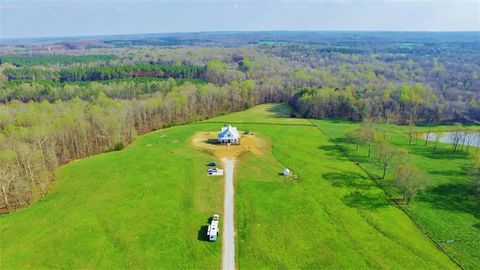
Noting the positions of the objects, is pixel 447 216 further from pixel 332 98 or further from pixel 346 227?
pixel 332 98

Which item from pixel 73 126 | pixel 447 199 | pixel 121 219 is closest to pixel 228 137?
pixel 121 219

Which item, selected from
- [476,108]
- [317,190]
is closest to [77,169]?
[317,190]

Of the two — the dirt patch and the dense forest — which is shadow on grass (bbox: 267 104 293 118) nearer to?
the dense forest

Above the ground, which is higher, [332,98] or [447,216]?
[332,98]

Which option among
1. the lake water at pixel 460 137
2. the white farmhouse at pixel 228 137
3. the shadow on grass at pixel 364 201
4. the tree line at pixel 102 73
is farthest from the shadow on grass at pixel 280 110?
the shadow on grass at pixel 364 201

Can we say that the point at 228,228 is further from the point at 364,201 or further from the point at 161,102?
the point at 161,102

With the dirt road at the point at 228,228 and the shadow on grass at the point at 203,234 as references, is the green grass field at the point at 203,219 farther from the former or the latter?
the dirt road at the point at 228,228
